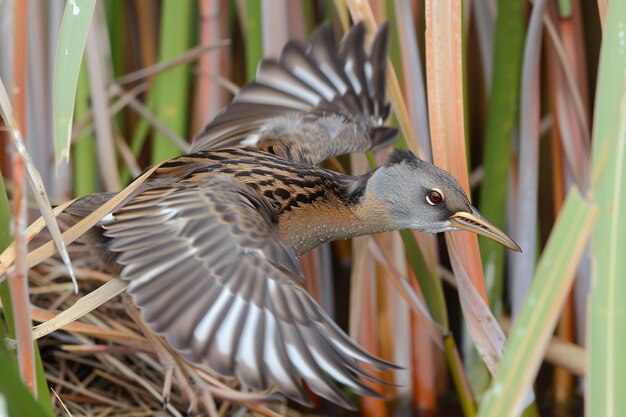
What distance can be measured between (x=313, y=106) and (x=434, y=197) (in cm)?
81

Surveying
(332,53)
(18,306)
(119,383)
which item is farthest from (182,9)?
(18,306)

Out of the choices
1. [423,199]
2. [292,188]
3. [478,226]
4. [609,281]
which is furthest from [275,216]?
[609,281]

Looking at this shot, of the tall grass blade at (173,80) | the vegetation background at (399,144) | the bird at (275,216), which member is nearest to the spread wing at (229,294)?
the bird at (275,216)

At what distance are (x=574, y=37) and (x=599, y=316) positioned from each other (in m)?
1.62

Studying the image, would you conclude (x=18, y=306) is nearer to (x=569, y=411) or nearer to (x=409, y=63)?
(x=409, y=63)

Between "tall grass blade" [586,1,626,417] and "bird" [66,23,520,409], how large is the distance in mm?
440

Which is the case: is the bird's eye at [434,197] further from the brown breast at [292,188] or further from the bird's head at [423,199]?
the brown breast at [292,188]

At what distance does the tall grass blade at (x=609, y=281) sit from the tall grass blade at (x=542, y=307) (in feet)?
0.28

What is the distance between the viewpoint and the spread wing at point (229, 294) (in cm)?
150

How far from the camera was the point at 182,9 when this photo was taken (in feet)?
8.30

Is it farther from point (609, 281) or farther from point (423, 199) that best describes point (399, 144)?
point (609, 281)

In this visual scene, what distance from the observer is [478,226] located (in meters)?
2.16

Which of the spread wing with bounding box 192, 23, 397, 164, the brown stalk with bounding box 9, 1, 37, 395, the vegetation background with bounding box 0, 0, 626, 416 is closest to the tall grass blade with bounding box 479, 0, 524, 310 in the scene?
the vegetation background with bounding box 0, 0, 626, 416

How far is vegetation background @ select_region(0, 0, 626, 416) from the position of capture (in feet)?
7.43
